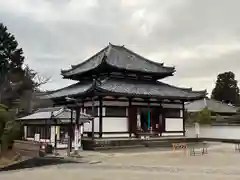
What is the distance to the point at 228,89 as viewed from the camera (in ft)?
250

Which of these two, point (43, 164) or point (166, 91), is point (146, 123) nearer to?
point (166, 91)

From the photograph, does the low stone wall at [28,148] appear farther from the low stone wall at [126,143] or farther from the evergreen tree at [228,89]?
the evergreen tree at [228,89]

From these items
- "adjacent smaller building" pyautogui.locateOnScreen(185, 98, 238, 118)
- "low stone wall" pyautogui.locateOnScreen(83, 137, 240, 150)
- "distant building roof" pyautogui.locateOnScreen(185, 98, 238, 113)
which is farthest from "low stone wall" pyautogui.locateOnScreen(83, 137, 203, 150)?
"distant building roof" pyautogui.locateOnScreen(185, 98, 238, 113)

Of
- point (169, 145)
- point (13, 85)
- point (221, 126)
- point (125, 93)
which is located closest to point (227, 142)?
point (221, 126)

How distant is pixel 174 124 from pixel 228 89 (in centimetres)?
5072

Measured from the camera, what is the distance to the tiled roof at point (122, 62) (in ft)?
95.3

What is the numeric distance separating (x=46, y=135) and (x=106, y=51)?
10.5m

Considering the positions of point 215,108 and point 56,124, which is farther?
point 215,108

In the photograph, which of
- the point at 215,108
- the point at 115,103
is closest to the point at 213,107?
the point at 215,108

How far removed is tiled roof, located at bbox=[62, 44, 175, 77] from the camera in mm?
29047

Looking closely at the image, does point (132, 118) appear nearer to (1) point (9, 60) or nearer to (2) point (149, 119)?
(2) point (149, 119)

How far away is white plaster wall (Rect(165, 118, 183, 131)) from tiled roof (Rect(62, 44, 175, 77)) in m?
4.25

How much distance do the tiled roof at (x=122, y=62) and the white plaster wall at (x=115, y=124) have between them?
4319mm

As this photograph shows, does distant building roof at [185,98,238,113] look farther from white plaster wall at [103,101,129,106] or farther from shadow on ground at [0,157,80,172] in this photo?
shadow on ground at [0,157,80,172]
